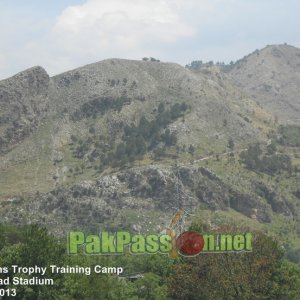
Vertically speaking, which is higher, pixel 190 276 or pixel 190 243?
pixel 190 243

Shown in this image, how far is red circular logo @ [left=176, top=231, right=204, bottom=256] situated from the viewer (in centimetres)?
7775

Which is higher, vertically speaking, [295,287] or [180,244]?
[180,244]

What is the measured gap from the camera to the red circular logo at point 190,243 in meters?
77.8

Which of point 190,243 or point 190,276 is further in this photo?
point 190,243

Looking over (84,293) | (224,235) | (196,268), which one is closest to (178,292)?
(196,268)

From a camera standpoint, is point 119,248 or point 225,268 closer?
point 119,248

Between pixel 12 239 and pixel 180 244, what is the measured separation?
3068 inches

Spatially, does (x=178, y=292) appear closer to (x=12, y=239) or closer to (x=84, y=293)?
(x=84, y=293)

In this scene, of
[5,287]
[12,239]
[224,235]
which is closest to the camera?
[5,287]

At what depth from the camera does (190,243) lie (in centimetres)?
7931

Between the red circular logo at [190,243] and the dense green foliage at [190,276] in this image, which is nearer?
the dense green foliage at [190,276]

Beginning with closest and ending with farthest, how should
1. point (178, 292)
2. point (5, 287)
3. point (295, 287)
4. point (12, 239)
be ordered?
point (5, 287), point (178, 292), point (295, 287), point (12, 239)

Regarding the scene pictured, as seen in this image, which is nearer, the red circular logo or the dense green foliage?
the dense green foliage

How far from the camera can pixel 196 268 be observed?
257 ft
